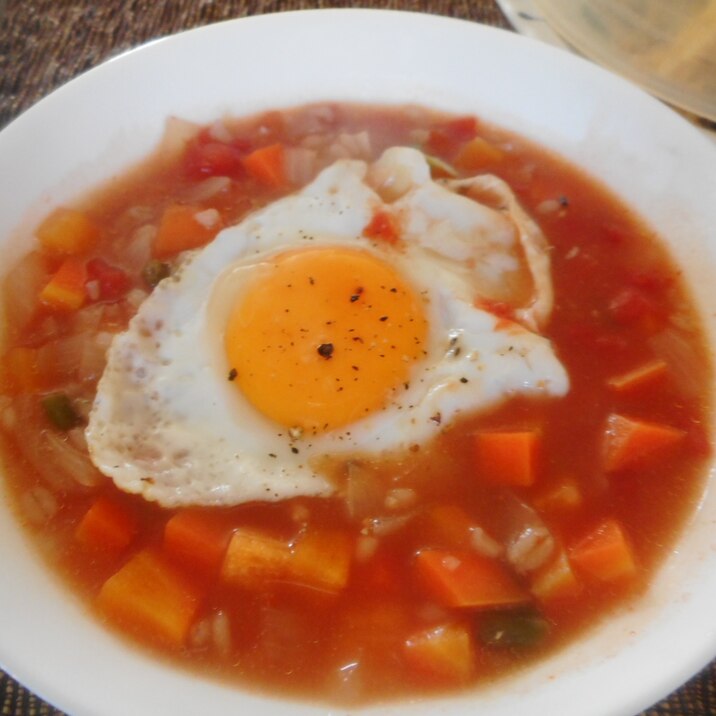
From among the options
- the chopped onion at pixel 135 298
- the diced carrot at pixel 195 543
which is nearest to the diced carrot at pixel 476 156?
the chopped onion at pixel 135 298

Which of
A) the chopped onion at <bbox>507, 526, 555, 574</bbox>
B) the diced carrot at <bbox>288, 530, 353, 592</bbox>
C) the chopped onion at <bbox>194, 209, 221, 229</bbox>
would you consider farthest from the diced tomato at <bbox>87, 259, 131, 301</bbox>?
the chopped onion at <bbox>507, 526, 555, 574</bbox>

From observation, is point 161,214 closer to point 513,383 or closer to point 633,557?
point 513,383

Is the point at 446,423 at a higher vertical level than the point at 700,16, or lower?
lower

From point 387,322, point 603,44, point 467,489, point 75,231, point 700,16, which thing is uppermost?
point 700,16

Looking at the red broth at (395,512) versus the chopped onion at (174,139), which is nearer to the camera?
the red broth at (395,512)

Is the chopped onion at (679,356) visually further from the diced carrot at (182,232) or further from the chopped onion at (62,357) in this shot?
the chopped onion at (62,357)

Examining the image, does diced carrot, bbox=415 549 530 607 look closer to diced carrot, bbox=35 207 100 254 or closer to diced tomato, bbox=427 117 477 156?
diced carrot, bbox=35 207 100 254

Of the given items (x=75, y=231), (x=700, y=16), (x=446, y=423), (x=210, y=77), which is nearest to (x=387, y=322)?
(x=446, y=423)
